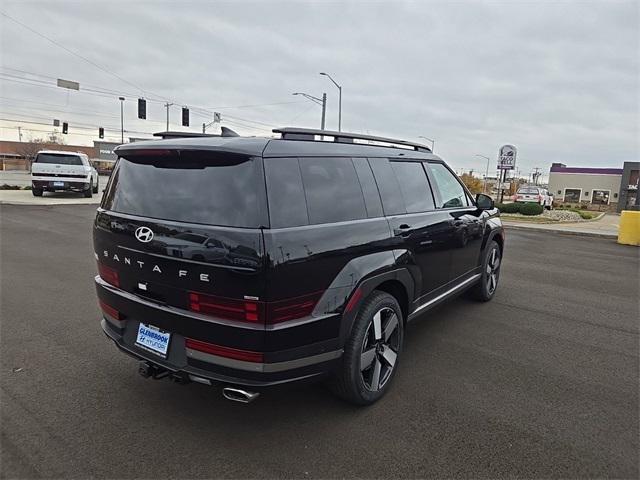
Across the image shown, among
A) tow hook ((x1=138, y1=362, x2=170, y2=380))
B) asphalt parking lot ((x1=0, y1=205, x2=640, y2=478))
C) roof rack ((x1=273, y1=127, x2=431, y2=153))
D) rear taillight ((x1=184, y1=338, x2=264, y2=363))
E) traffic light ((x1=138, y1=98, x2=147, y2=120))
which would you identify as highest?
traffic light ((x1=138, y1=98, x2=147, y2=120))

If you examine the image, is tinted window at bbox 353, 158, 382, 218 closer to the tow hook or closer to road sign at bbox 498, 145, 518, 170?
the tow hook

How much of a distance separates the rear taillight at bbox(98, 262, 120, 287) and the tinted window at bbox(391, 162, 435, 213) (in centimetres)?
233

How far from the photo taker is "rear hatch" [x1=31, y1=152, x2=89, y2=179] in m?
18.4

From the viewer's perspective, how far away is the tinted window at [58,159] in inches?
723

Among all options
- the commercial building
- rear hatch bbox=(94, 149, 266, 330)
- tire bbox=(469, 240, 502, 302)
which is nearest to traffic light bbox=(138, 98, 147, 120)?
tire bbox=(469, 240, 502, 302)

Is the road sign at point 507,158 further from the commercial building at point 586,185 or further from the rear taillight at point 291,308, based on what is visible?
the commercial building at point 586,185

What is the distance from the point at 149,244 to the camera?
2.74 metres

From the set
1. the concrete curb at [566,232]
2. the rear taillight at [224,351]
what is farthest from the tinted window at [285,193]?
the concrete curb at [566,232]

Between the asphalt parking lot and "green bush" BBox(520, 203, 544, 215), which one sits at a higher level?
"green bush" BBox(520, 203, 544, 215)

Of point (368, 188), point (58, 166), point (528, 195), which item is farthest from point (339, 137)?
point (528, 195)

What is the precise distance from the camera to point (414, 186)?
402cm

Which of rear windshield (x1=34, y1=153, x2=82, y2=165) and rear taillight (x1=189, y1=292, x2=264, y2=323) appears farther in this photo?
rear windshield (x1=34, y1=153, x2=82, y2=165)

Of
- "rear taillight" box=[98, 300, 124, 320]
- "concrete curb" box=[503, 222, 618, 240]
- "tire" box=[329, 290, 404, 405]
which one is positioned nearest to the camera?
"tire" box=[329, 290, 404, 405]

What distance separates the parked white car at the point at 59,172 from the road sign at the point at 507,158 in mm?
21389
